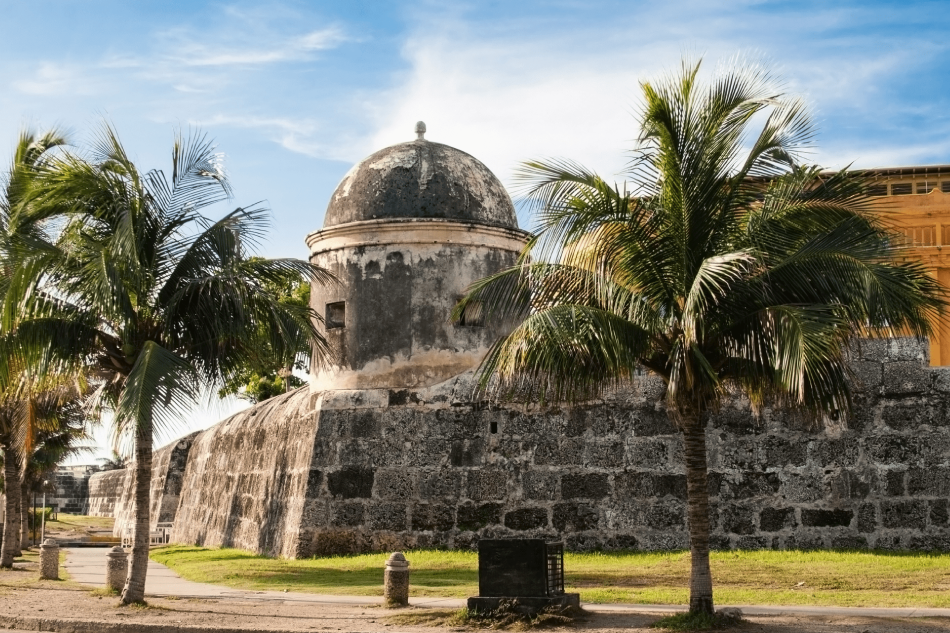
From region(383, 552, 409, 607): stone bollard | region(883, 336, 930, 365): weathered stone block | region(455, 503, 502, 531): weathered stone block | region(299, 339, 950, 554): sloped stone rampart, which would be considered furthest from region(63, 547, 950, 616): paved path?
region(883, 336, 930, 365): weathered stone block

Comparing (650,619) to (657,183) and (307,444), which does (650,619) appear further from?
(307,444)

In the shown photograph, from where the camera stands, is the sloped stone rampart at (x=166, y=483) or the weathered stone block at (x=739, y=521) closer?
the weathered stone block at (x=739, y=521)

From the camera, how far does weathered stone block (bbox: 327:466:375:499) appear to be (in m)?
18.7

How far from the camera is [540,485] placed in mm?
17875

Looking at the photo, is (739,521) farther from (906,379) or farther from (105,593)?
(105,593)

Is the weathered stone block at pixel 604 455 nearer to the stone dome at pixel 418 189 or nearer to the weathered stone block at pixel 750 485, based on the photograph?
the weathered stone block at pixel 750 485

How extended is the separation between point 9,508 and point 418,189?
8769 mm

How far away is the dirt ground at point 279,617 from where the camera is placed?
36.0 ft

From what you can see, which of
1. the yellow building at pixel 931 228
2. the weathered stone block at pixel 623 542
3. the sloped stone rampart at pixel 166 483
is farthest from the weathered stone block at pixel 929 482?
the sloped stone rampart at pixel 166 483

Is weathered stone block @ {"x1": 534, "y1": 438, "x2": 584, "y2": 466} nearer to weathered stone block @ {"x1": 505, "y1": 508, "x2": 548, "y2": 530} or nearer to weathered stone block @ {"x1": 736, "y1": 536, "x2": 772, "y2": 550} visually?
weathered stone block @ {"x1": 505, "y1": 508, "x2": 548, "y2": 530}

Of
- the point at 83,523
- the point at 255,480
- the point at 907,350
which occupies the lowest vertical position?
the point at 83,523

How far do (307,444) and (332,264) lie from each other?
297cm

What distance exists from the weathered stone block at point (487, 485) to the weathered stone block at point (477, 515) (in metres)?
0.12

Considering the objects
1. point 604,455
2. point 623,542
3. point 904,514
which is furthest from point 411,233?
point 904,514
